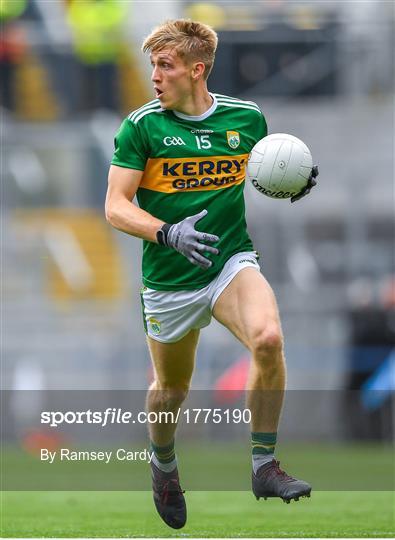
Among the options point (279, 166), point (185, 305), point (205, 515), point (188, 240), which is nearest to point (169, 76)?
point (279, 166)

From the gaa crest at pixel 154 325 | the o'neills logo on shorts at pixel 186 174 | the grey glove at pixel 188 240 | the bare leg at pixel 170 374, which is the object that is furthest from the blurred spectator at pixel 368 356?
the grey glove at pixel 188 240

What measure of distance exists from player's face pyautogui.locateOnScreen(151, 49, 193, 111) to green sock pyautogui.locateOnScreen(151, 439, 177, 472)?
2.00m

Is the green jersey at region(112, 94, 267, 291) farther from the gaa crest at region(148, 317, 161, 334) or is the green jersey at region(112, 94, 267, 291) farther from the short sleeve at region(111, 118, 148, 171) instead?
the gaa crest at region(148, 317, 161, 334)

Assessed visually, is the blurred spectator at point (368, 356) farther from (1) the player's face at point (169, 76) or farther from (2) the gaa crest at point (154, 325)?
(1) the player's face at point (169, 76)

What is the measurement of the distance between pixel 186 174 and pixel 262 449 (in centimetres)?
153

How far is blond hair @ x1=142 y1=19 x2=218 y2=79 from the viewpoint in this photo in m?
7.55

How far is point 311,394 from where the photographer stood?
54.6 feet

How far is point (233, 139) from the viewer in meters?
7.69

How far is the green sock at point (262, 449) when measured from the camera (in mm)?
7379

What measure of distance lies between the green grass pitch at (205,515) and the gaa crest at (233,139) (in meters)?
2.18

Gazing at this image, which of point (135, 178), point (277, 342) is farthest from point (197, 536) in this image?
point (135, 178)

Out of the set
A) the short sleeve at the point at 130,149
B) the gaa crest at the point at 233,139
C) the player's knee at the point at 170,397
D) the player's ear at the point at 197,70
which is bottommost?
the player's knee at the point at 170,397

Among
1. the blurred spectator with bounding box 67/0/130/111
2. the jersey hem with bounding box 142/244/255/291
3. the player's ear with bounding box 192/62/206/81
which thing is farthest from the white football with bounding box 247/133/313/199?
the blurred spectator with bounding box 67/0/130/111

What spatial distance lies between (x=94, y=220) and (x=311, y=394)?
4.54 metres
